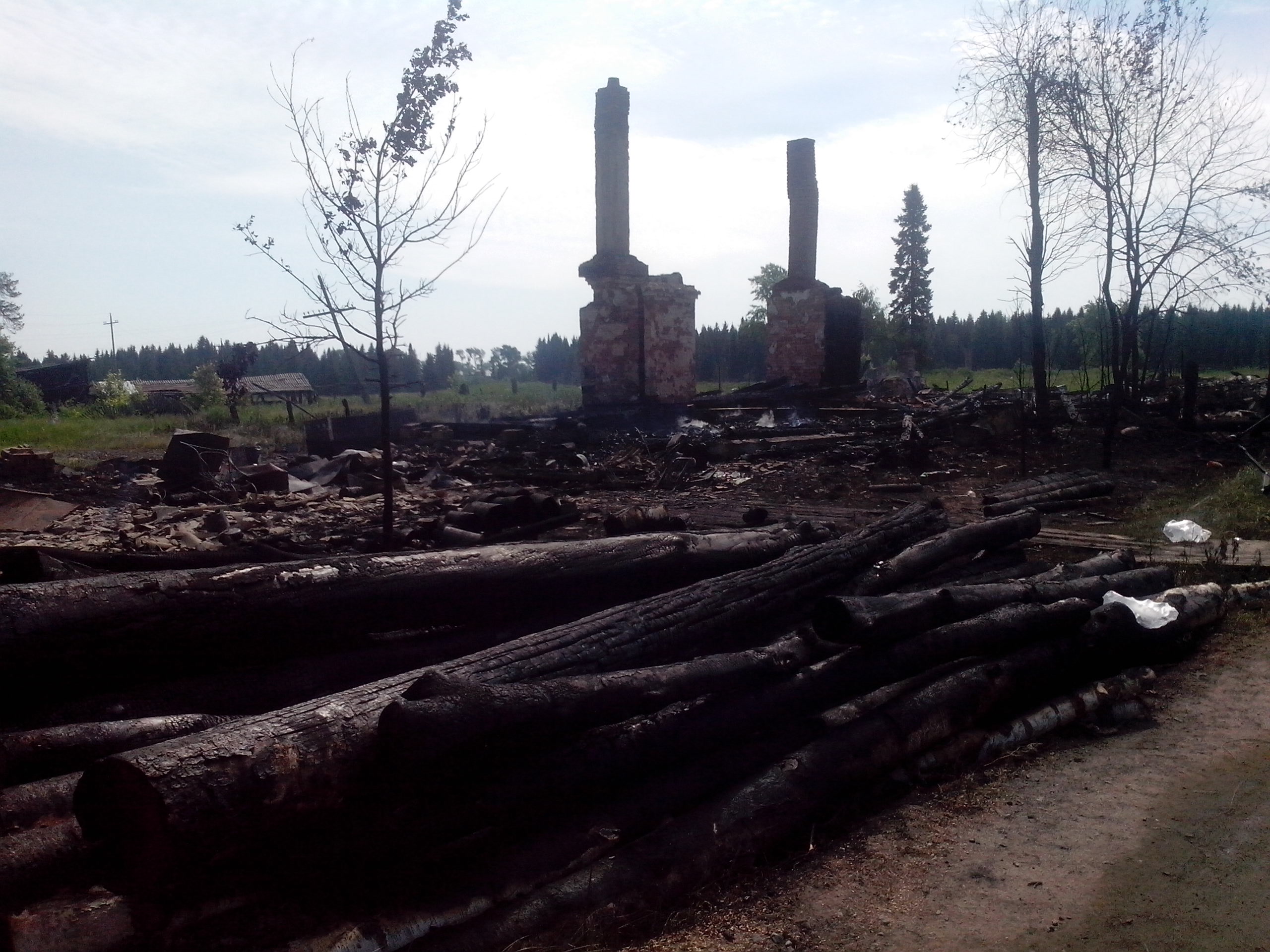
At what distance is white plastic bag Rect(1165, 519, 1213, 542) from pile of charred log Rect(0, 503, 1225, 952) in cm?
263

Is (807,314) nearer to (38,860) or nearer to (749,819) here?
(749,819)

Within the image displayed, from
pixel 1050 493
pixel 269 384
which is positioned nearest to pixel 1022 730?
pixel 1050 493

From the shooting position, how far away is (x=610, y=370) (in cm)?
1689

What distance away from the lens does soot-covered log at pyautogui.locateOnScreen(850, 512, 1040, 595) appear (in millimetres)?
4758

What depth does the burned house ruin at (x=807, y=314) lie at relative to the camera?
752 inches

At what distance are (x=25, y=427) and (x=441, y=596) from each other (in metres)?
21.1

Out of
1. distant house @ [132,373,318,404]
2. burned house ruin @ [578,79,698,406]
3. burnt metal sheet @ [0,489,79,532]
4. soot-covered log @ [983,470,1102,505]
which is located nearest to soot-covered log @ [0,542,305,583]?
burnt metal sheet @ [0,489,79,532]

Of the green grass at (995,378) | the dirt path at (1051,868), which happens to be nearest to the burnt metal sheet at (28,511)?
the dirt path at (1051,868)

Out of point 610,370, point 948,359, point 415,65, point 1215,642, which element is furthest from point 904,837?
point 948,359

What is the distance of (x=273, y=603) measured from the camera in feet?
11.8

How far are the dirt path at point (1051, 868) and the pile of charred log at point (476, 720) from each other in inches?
7.3

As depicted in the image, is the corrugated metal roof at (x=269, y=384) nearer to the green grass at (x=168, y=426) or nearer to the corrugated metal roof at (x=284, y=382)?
the corrugated metal roof at (x=284, y=382)

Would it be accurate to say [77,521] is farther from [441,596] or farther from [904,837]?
[904,837]

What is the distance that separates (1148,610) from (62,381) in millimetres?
43287
